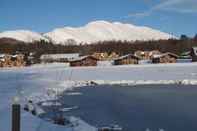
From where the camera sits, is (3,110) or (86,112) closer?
(3,110)

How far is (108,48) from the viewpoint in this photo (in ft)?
393

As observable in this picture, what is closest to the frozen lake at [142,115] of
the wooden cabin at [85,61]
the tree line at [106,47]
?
the wooden cabin at [85,61]

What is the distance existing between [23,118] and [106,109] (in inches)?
257

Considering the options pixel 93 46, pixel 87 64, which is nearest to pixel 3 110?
pixel 87 64

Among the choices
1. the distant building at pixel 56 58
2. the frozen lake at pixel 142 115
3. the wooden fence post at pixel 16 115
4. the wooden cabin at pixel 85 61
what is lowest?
the frozen lake at pixel 142 115

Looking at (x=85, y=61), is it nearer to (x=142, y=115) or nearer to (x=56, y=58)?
(x=56, y=58)

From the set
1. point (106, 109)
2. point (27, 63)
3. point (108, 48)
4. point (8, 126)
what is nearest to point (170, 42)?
point (108, 48)

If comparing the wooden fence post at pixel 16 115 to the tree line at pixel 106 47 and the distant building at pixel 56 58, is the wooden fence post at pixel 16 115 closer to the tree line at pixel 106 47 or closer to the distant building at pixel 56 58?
the distant building at pixel 56 58

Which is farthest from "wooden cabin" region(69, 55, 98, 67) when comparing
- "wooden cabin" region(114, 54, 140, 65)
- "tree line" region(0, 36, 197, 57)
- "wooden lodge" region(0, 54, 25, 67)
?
"tree line" region(0, 36, 197, 57)

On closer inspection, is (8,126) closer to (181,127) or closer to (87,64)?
(181,127)

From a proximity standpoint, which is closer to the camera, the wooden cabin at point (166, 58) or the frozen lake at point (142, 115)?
the frozen lake at point (142, 115)

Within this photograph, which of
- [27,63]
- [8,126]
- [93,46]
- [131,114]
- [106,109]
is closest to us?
[8,126]

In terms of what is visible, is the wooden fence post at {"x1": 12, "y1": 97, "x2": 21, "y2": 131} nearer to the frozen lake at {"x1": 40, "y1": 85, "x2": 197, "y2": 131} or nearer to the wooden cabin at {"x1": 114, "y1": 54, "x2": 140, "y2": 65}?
the frozen lake at {"x1": 40, "y1": 85, "x2": 197, "y2": 131}

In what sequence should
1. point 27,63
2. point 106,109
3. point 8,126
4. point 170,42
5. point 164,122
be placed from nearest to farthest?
point 8,126, point 164,122, point 106,109, point 27,63, point 170,42
